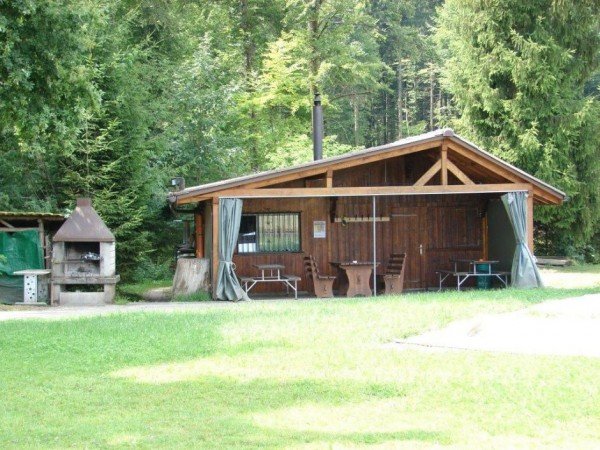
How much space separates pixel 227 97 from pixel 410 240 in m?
10.8

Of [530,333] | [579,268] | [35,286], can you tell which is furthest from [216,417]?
[579,268]

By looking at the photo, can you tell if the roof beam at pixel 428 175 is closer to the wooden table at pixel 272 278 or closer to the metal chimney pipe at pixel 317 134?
the wooden table at pixel 272 278

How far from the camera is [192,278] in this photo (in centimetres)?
1867

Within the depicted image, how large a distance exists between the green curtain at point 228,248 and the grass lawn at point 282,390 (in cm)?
544

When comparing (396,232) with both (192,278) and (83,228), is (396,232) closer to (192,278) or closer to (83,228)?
(192,278)

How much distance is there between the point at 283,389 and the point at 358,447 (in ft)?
6.94

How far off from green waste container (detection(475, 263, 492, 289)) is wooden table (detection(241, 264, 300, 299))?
165 inches

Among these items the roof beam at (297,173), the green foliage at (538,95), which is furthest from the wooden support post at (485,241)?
the green foliage at (538,95)

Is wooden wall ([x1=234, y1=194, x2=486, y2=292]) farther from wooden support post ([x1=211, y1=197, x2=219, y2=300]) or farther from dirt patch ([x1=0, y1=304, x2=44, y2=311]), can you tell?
dirt patch ([x1=0, y1=304, x2=44, y2=311])

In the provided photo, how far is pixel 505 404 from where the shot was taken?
23.5ft

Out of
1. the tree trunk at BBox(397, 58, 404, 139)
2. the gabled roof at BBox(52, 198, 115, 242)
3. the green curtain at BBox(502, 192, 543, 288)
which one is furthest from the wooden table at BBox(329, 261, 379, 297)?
the tree trunk at BBox(397, 58, 404, 139)

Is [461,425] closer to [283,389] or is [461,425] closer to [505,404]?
[505,404]

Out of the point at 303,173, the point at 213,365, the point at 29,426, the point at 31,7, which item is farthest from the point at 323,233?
the point at 29,426

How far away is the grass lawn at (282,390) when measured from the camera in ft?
20.6
